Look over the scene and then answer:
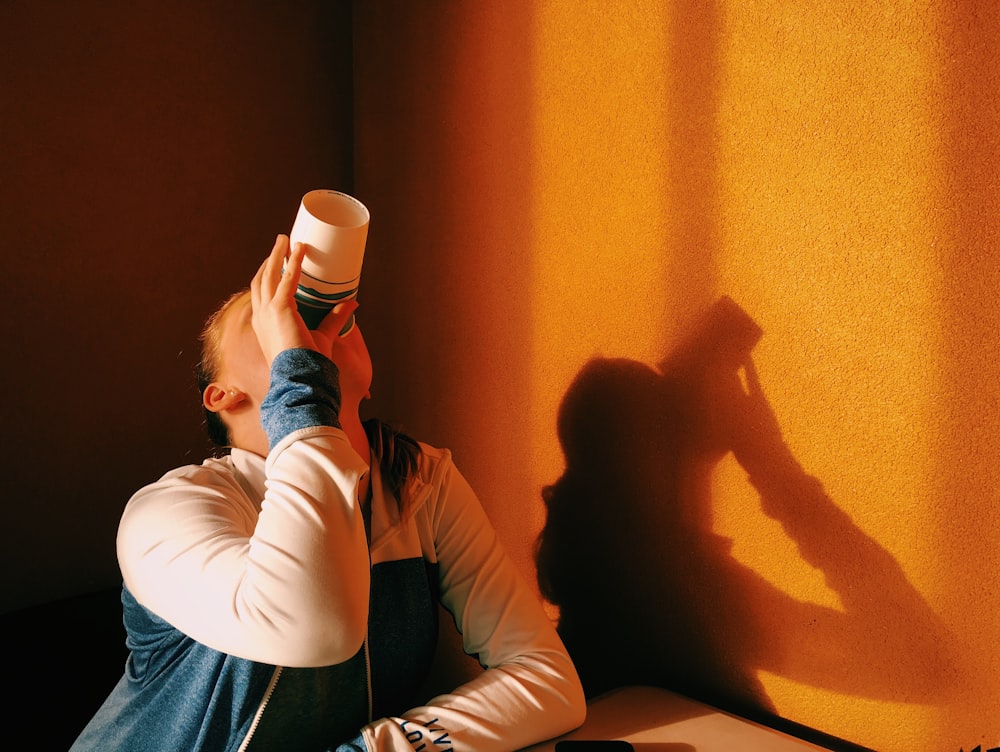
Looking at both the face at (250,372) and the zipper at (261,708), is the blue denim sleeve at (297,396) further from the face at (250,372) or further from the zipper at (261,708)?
the zipper at (261,708)

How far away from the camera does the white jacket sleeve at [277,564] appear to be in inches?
31.9

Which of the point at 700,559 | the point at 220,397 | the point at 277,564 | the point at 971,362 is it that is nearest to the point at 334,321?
the point at 220,397

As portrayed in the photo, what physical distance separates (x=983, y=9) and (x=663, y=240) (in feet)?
1.63

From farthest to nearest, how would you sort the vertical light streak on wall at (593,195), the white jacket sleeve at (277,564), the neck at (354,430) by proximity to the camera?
the vertical light streak on wall at (593,195) → the neck at (354,430) → the white jacket sleeve at (277,564)

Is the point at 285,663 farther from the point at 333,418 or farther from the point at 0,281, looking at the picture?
the point at 0,281

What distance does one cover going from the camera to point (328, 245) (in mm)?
922

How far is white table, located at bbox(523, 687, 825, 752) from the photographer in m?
1.02

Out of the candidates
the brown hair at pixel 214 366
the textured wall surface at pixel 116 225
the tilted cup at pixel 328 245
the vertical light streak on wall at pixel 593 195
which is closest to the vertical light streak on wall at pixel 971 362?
the vertical light streak on wall at pixel 593 195

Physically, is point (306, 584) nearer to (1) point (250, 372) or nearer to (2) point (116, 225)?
(1) point (250, 372)

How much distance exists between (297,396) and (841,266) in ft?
2.38

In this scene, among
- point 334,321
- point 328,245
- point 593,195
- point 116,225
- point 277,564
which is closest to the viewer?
point 277,564

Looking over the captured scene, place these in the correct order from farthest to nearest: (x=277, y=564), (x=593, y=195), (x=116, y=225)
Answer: (x=116, y=225)
(x=593, y=195)
(x=277, y=564)

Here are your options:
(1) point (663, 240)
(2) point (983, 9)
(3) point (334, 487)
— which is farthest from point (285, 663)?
(2) point (983, 9)

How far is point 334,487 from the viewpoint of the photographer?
86 cm
